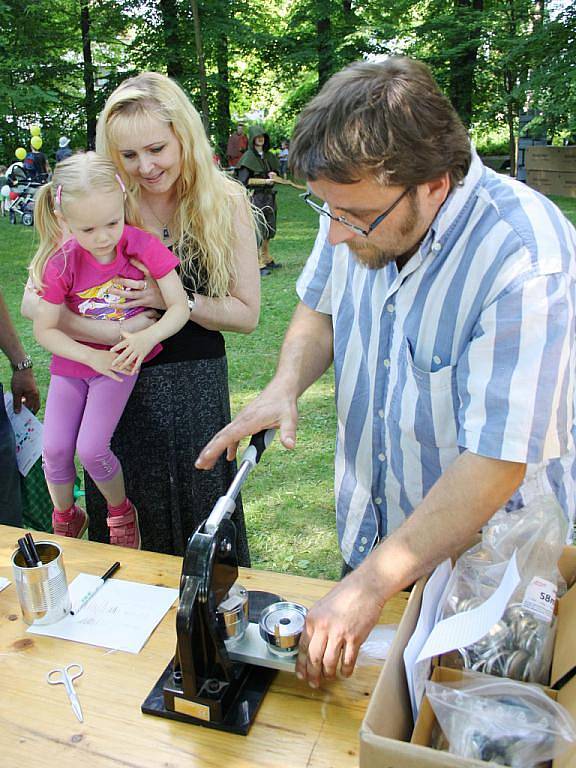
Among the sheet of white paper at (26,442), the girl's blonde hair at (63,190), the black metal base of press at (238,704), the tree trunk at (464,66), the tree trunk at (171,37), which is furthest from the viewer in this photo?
the tree trunk at (171,37)

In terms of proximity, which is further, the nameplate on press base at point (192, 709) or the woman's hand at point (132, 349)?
the woman's hand at point (132, 349)

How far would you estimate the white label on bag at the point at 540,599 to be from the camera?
102cm

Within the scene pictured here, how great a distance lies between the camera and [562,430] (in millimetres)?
1196

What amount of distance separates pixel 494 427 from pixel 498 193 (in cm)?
45

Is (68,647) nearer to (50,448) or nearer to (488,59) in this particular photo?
(50,448)

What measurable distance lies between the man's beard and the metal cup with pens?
0.84m

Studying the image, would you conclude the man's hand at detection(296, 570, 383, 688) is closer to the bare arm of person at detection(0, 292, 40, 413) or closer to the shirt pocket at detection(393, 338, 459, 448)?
the shirt pocket at detection(393, 338, 459, 448)

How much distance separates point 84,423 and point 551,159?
1544 cm

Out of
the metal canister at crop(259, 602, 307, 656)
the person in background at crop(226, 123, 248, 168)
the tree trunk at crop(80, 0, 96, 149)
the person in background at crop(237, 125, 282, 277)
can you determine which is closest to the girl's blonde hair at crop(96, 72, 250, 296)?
the metal canister at crop(259, 602, 307, 656)

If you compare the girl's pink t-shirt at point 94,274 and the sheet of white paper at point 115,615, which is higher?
the girl's pink t-shirt at point 94,274

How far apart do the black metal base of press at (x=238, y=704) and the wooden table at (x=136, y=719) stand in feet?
0.04

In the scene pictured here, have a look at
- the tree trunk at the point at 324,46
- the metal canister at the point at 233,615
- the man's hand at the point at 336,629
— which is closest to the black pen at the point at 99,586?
the metal canister at the point at 233,615

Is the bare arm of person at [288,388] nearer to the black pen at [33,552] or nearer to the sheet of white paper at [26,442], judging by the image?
the black pen at [33,552]

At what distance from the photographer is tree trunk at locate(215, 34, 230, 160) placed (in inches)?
674
